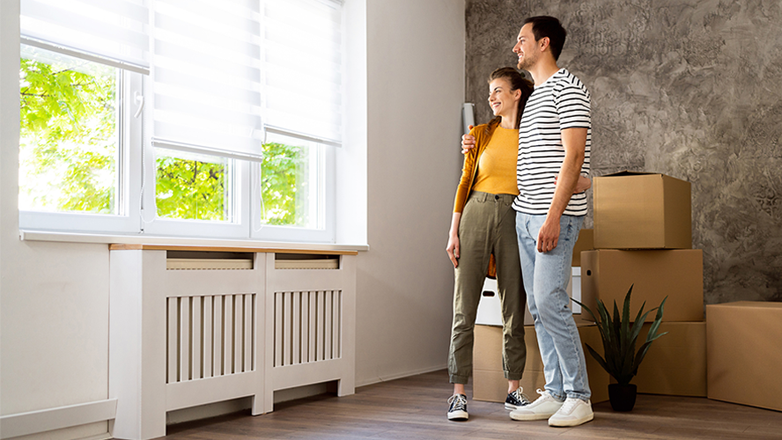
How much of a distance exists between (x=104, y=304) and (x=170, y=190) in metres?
0.60

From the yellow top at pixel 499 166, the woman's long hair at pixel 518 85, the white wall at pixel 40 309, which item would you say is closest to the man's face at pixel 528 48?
the woman's long hair at pixel 518 85

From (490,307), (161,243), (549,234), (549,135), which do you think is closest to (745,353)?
(490,307)

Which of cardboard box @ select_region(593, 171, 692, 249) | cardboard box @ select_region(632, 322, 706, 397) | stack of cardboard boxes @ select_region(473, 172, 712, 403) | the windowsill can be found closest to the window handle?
the windowsill

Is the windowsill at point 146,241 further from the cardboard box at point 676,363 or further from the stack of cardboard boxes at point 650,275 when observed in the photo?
the cardboard box at point 676,363

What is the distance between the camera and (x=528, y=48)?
231 cm

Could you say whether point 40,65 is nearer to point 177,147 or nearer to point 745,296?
point 177,147

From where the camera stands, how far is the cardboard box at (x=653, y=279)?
9.39 ft

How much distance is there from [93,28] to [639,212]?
7.15 ft

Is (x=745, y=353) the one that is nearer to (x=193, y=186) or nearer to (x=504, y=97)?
(x=504, y=97)

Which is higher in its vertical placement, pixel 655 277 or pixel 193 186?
pixel 193 186

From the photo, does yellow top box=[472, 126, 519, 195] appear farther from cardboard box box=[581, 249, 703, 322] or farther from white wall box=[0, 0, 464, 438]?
white wall box=[0, 0, 464, 438]

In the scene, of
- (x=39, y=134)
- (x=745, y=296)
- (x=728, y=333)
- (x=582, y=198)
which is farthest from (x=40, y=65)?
(x=745, y=296)

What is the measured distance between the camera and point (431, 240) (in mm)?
3822

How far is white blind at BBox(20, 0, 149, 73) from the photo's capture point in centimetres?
209
